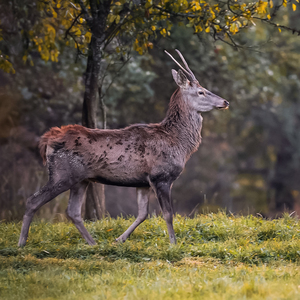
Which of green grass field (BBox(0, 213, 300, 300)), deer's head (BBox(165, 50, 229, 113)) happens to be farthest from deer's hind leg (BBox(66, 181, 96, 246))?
deer's head (BBox(165, 50, 229, 113))

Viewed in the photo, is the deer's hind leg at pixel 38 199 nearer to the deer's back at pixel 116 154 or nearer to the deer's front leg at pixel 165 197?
the deer's back at pixel 116 154

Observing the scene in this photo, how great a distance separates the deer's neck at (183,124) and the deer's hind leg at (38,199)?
1836 mm

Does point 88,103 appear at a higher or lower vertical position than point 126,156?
higher

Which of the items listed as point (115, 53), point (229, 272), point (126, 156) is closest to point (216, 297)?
point (229, 272)

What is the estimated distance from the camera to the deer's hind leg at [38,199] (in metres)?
7.05

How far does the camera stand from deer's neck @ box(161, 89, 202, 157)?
774 cm

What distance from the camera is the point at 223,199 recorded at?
1948 centimetres

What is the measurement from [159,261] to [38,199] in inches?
80.6

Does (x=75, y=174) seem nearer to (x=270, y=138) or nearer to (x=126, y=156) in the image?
(x=126, y=156)

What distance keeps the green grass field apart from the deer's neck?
56.0 inches

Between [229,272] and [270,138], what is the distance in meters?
14.5

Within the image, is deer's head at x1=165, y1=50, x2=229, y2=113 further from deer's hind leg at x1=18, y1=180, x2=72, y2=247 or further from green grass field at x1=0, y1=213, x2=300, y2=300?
deer's hind leg at x1=18, y1=180, x2=72, y2=247

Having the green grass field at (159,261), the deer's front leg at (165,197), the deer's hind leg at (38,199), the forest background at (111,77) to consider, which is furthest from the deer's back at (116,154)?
the forest background at (111,77)

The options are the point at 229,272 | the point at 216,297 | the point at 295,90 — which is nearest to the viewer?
the point at 216,297
